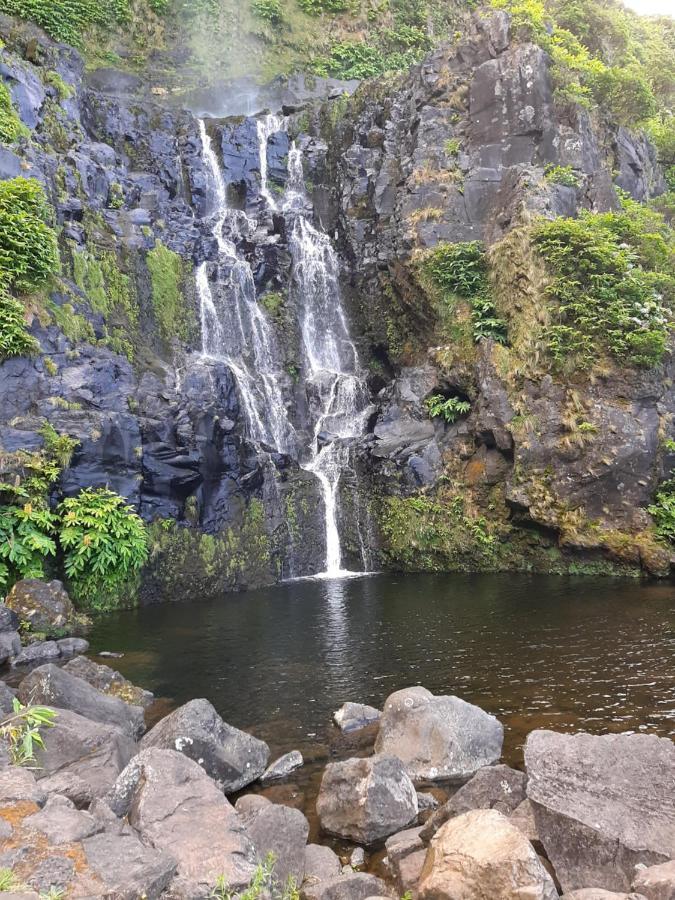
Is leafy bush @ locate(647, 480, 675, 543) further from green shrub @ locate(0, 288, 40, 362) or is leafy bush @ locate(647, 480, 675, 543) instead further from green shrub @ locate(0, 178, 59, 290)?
green shrub @ locate(0, 178, 59, 290)

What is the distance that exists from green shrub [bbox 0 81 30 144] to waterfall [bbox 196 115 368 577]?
8013mm

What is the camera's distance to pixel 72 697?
8.26 m

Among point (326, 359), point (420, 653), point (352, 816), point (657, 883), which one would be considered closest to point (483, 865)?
point (657, 883)

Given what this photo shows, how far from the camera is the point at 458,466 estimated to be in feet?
74.9

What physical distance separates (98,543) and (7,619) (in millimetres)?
3594

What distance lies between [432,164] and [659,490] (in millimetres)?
16894

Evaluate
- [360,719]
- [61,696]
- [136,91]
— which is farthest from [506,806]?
[136,91]

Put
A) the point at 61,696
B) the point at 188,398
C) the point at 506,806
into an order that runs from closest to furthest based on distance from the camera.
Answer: the point at 506,806
the point at 61,696
the point at 188,398

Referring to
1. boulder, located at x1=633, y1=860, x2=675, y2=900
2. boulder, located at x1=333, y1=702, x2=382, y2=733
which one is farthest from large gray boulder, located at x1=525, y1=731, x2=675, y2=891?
boulder, located at x1=333, y1=702, x2=382, y2=733

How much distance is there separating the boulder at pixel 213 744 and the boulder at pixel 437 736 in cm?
168

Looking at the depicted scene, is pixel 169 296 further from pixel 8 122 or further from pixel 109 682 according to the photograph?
pixel 109 682

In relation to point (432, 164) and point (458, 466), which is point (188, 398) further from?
point (432, 164)

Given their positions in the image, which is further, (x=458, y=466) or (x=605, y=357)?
(x=458, y=466)

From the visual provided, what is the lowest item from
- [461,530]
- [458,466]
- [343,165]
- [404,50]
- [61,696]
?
[61,696]
